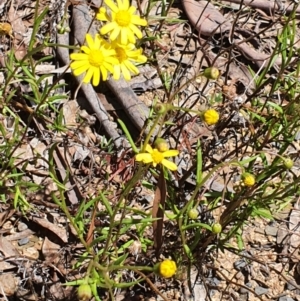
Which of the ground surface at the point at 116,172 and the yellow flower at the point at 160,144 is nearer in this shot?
the yellow flower at the point at 160,144

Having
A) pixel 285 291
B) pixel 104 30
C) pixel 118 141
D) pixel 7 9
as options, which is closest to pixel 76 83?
pixel 118 141

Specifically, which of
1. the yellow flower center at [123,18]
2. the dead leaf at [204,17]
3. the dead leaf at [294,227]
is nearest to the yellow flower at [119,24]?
the yellow flower center at [123,18]

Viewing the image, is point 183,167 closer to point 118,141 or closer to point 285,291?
point 118,141

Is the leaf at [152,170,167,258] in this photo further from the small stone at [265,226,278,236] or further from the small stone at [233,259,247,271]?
the small stone at [265,226,278,236]

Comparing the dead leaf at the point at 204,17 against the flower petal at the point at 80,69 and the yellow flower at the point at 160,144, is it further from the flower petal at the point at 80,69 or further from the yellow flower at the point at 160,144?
the yellow flower at the point at 160,144

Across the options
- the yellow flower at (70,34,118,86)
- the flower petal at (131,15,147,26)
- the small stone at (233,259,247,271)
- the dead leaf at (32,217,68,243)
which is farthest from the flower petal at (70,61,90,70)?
the small stone at (233,259,247,271)

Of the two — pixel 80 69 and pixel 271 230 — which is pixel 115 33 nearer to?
pixel 80 69

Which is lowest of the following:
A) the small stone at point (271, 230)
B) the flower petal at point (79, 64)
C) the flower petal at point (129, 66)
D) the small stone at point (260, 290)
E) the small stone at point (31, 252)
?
the small stone at point (260, 290)
